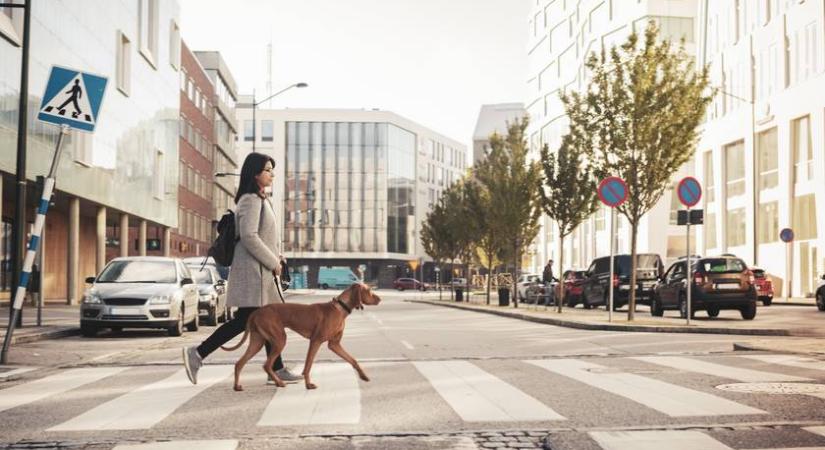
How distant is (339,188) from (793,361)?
314 feet

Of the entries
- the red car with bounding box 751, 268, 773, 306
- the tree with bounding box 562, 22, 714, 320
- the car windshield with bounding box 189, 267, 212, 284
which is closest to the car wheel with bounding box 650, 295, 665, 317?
the tree with bounding box 562, 22, 714, 320

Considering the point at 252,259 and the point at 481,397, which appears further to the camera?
the point at 252,259

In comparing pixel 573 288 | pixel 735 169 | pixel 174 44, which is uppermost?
pixel 174 44

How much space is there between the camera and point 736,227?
4912cm

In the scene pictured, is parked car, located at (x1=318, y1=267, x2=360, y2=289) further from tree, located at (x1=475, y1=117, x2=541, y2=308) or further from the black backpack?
the black backpack

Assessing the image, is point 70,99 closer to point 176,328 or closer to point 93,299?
point 93,299

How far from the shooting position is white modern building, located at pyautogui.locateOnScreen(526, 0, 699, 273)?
195 feet

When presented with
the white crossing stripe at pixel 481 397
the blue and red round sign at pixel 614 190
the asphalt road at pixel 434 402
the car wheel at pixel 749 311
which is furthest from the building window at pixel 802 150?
the white crossing stripe at pixel 481 397

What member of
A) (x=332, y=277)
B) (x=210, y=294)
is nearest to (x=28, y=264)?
(x=210, y=294)

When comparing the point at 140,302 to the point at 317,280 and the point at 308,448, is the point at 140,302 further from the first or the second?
the point at 317,280

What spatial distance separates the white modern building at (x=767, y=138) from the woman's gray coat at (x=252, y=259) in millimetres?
35203

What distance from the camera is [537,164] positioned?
35906 millimetres

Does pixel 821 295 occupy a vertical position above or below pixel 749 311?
above

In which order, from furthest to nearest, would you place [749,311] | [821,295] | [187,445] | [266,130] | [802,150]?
1. [266,130]
2. [802,150]
3. [821,295]
4. [749,311]
5. [187,445]
